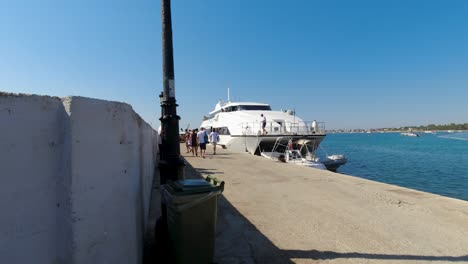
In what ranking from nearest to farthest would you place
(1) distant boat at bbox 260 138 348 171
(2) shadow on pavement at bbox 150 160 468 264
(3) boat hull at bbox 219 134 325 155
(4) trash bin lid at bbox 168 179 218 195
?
(4) trash bin lid at bbox 168 179 218 195 < (2) shadow on pavement at bbox 150 160 468 264 < (1) distant boat at bbox 260 138 348 171 < (3) boat hull at bbox 219 134 325 155

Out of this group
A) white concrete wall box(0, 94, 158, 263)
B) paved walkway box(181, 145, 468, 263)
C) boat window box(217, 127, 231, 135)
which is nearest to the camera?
white concrete wall box(0, 94, 158, 263)

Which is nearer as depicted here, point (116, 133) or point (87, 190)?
point (87, 190)

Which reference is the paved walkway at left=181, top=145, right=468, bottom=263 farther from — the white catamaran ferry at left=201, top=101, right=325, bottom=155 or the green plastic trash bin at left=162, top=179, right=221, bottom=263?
the white catamaran ferry at left=201, top=101, right=325, bottom=155

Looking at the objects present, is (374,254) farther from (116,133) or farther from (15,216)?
(15,216)

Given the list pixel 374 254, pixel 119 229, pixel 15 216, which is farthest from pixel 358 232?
pixel 15 216

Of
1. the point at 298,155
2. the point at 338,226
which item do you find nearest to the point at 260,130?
the point at 298,155

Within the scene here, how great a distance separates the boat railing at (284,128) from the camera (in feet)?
79.2

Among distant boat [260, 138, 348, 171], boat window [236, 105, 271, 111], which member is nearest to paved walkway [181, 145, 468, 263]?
distant boat [260, 138, 348, 171]

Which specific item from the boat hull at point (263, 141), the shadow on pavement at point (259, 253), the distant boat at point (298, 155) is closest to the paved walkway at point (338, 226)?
the shadow on pavement at point (259, 253)

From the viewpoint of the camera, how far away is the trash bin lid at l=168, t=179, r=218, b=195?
3.29 metres

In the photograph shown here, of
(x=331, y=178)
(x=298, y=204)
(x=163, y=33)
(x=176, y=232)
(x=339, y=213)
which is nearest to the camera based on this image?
(x=176, y=232)

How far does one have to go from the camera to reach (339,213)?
6.38 metres

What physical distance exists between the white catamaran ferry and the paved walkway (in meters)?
14.5

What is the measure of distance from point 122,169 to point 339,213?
4829mm
